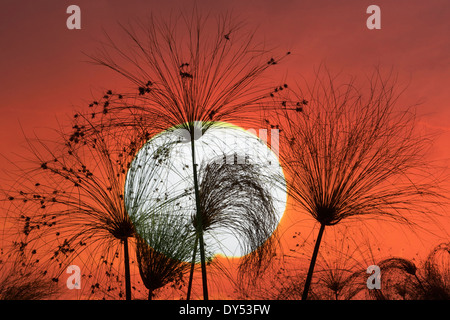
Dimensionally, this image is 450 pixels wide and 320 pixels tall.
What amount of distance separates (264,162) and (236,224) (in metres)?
1.47

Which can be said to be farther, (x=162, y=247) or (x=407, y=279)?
(x=407, y=279)

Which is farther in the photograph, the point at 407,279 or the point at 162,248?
the point at 407,279

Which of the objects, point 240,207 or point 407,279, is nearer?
point 240,207

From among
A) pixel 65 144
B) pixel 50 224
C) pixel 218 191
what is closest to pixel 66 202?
pixel 50 224

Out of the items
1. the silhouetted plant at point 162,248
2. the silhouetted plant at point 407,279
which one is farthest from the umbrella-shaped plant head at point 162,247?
the silhouetted plant at point 407,279

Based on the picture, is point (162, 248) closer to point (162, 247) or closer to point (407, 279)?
point (162, 247)

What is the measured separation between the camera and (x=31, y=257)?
578 cm

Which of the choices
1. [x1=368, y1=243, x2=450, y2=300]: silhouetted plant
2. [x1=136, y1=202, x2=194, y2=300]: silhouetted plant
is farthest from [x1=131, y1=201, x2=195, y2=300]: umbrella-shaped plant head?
[x1=368, y1=243, x2=450, y2=300]: silhouetted plant

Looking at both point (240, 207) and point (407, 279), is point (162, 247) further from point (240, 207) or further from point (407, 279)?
point (407, 279)

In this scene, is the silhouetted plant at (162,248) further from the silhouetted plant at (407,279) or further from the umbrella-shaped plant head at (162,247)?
the silhouetted plant at (407,279)

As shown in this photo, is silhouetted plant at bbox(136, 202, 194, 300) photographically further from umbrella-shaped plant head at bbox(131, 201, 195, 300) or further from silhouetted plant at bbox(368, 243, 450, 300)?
silhouetted plant at bbox(368, 243, 450, 300)

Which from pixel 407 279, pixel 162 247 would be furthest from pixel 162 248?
pixel 407 279
